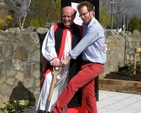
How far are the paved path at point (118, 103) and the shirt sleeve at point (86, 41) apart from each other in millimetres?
2000

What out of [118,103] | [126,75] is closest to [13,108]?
[118,103]

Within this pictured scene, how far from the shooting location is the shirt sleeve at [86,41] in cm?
450

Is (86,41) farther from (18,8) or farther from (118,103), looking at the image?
(18,8)

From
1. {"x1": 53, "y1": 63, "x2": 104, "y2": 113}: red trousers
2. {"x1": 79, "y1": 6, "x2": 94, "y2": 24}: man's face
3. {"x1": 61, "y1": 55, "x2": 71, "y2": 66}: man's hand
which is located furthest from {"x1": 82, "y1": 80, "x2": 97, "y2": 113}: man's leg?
{"x1": 79, "y1": 6, "x2": 94, "y2": 24}: man's face

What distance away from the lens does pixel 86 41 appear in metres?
4.51

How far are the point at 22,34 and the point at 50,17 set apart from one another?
1959 cm

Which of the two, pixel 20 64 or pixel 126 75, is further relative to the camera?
pixel 126 75

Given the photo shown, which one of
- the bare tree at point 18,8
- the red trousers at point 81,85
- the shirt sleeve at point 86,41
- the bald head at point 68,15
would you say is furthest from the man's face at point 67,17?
the bare tree at point 18,8

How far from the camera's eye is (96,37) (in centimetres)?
456

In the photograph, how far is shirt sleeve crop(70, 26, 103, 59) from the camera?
450 cm

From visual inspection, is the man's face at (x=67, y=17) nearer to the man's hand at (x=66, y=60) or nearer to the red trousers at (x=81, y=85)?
the man's hand at (x=66, y=60)

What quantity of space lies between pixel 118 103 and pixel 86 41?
294cm

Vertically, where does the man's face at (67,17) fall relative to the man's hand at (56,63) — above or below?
above

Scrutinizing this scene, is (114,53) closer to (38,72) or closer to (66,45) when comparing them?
(38,72)
